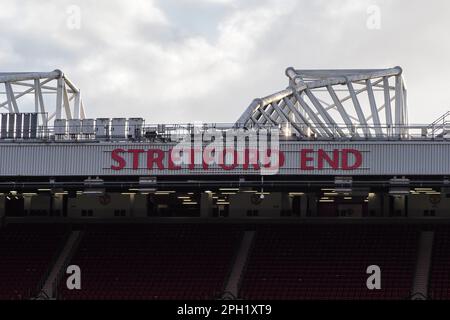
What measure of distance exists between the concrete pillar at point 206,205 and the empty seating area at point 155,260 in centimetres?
128

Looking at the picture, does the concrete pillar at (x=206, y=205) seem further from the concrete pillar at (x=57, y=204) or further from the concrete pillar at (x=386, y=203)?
the concrete pillar at (x=386, y=203)

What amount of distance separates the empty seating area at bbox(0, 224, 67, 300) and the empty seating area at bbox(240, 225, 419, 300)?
11.9m

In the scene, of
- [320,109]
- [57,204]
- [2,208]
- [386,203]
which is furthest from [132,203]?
[386,203]

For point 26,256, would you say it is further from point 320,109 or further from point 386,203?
point 386,203

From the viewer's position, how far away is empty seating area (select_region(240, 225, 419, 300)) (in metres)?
54.3

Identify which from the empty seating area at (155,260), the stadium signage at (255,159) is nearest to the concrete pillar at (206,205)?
the empty seating area at (155,260)

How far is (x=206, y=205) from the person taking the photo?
63844 mm

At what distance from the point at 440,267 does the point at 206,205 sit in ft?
51.7

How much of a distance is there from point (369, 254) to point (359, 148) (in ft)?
26.7

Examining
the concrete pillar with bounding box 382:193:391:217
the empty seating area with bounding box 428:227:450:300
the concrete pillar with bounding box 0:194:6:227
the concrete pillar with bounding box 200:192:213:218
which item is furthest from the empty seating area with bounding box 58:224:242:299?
the empty seating area with bounding box 428:227:450:300

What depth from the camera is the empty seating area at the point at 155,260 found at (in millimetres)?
55438

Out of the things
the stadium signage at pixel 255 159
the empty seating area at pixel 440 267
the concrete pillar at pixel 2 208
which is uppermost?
the stadium signage at pixel 255 159

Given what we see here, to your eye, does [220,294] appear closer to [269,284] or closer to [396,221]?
[269,284]

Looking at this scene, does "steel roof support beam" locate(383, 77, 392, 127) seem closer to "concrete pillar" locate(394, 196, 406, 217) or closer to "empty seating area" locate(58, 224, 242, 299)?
"concrete pillar" locate(394, 196, 406, 217)
